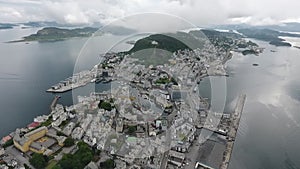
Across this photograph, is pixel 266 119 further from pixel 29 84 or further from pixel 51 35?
pixel 51 35

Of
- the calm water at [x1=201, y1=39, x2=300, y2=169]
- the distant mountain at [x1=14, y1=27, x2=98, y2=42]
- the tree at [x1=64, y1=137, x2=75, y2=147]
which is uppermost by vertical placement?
the distant mountain at [x1=14, y1=27, x2=98, y2=42]

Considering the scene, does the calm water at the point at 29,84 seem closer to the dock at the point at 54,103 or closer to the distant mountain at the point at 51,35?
the dock at the point at 54,103

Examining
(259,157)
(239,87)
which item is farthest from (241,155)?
(239,87)

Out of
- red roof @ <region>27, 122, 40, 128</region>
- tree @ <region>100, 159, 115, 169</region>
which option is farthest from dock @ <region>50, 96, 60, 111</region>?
tree @ <region>100, 159, 115, 169</region>

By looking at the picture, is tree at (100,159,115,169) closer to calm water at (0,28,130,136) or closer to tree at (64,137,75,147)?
tree at (64,137,75,147)

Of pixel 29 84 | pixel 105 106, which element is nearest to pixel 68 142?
pixel 105 106

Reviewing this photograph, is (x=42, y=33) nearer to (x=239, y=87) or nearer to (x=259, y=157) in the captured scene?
(x=239, y=87)

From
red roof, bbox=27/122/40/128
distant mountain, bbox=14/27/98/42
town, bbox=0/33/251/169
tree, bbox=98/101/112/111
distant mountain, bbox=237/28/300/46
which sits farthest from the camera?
distant mountain, bbox=237/28/300/46
